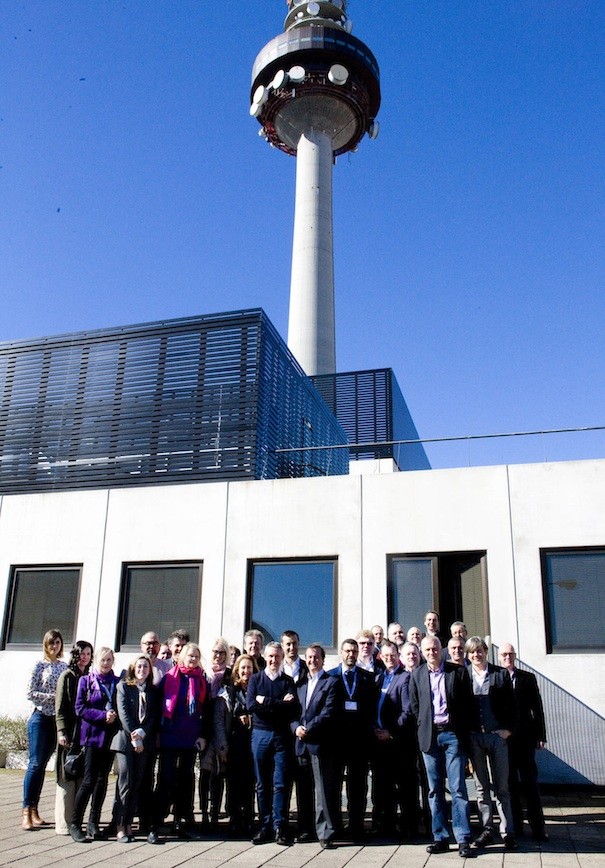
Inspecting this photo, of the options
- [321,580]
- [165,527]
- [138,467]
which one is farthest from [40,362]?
[321,580]

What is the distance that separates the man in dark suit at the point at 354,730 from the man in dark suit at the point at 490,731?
981 millimetres

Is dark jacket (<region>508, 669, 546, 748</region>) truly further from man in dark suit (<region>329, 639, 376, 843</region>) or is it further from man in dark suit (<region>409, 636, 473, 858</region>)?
man in dark suit (<region>329, 639, 376, 843</region>)

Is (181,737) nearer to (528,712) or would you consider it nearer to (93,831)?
(93,831)

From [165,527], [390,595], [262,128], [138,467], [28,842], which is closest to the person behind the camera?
[28,842]

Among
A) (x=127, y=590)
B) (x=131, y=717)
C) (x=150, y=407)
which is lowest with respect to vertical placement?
(x=131, y=717)

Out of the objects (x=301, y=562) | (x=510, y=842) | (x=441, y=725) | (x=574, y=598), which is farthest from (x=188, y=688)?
(x=574, y=598)

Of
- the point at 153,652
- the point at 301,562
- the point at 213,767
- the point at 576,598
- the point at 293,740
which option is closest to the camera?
the point at 293,740

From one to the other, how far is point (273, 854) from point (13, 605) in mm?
7919

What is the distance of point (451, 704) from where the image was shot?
6.65 metres

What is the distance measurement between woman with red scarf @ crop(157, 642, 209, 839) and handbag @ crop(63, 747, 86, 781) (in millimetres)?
738

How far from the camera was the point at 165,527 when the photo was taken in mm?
11992

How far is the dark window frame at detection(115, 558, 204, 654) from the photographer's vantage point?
38.0ft

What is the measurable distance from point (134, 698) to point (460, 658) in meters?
3.13

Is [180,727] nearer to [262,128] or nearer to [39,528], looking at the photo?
[39,528]
